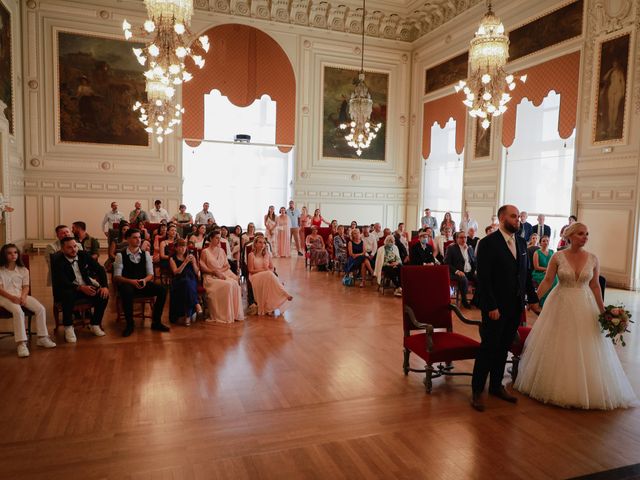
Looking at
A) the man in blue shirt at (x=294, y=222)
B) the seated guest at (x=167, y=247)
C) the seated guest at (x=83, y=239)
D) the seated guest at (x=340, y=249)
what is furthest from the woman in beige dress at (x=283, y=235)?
the seated guest at (x=83, y=239)

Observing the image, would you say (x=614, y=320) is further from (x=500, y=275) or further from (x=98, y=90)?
(x=98, y=90)

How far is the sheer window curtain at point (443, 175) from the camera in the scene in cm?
1464

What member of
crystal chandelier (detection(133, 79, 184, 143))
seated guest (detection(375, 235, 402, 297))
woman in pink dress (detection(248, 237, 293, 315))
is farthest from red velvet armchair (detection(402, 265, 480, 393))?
crystal chandelier (detection(133, 79, 184, 143))

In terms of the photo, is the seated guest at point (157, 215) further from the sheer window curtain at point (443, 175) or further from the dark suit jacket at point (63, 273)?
the sheer window curtain at point (443, 175)

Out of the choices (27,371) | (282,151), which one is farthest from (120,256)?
(282,151)

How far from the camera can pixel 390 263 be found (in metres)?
8.80

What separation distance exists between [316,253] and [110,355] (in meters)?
6.76

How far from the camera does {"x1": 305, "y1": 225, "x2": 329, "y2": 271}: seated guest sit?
11328mm

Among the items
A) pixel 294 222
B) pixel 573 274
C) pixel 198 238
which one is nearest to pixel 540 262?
pixel 573 274

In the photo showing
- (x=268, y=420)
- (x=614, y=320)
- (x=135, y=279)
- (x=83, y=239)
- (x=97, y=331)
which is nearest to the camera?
(x=268, y=420)

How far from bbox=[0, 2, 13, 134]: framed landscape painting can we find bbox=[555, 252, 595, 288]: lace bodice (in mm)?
11920

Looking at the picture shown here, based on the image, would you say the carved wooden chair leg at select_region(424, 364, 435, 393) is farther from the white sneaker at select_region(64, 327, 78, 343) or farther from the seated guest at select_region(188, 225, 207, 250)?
the seated guest at select_region(188, 225, 207, 250)

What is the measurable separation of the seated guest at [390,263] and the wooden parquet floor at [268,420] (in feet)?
11.2

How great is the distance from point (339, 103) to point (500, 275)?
13.3 meters
